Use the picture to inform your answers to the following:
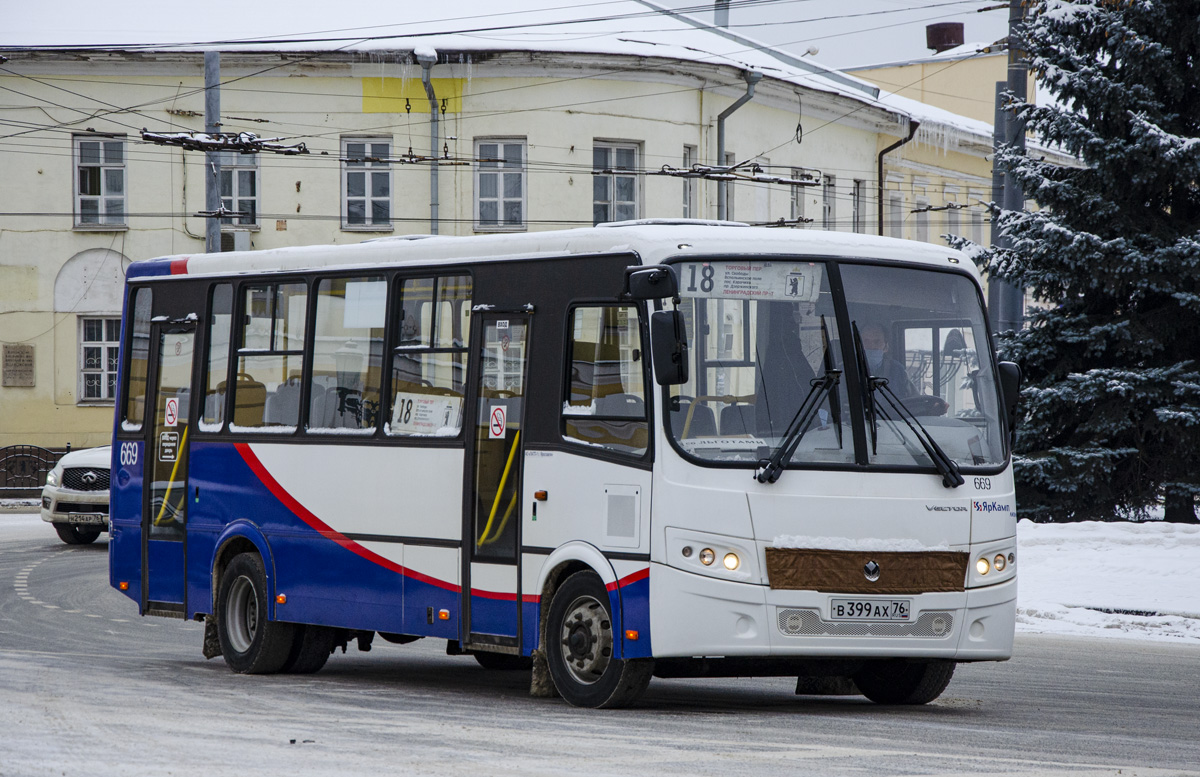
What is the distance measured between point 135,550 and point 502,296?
4463 millimetres

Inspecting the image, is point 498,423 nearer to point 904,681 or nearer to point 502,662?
point 904,681

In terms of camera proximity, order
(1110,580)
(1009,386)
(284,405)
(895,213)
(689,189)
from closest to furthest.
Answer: (1009,386), (284,405), (1110,580), (689,189), (895,213)

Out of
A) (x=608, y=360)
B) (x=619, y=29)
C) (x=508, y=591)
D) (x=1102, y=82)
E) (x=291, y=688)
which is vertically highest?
(x=619, y=29)

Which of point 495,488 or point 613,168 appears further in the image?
point 613,168

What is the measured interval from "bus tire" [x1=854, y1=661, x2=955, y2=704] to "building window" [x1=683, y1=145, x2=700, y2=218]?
28333 mm

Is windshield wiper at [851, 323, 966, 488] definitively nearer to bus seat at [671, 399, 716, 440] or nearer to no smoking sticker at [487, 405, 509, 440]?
bus seat at [671, 399, 716, 440]

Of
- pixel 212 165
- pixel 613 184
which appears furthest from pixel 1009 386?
pixel 613 184

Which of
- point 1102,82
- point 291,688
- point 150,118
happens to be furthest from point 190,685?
point 150,118

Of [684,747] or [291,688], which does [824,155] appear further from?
[684,747]

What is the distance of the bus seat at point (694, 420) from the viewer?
967 cm

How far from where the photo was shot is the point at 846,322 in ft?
33.0

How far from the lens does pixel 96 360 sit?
3756cm

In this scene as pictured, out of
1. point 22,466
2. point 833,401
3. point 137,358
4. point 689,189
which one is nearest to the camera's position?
point 833,401

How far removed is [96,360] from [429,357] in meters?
27.8
